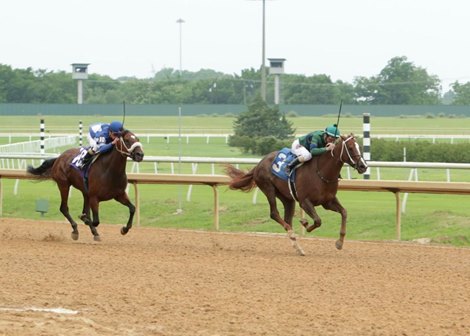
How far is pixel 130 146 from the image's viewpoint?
12414 mm

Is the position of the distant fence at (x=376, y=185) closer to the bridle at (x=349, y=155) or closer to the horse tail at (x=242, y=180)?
the horse tail at (x=242, y=180)

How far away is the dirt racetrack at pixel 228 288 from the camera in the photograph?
6985 millimetres

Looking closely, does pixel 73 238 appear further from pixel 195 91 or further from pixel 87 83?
pixel 87 83

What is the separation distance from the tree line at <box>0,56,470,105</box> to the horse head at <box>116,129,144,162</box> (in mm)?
47134

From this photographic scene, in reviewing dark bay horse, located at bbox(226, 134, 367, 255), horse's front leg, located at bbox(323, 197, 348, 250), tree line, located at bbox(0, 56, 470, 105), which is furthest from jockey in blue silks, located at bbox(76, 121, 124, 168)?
tree line, located at bbox(0, 56, 470, 105)

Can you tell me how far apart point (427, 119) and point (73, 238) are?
40.8m

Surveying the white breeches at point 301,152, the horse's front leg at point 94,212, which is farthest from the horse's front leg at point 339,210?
the horse's front leg at point 94,212

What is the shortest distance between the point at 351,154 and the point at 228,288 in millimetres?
3165

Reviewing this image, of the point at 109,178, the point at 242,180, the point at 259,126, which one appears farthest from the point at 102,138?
the point at 259,126

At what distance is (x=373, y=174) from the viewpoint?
2339cm

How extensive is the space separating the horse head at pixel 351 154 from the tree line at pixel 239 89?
1882 inches

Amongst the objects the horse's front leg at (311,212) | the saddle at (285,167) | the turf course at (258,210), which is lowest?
the turf course at (258,210)

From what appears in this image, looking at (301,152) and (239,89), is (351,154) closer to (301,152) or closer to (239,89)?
(301,152)

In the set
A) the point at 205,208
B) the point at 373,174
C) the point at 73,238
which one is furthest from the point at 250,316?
the point at 373,174
